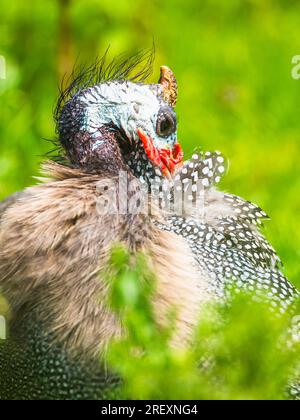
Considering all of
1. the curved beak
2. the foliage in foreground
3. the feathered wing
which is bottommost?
the foliage in foreground

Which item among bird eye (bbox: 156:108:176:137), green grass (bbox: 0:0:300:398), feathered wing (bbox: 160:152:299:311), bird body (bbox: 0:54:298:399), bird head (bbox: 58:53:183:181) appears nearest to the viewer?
bird body (bbox: 0:54:298:399)

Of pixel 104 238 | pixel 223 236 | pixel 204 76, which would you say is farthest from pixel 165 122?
pixel 204 76

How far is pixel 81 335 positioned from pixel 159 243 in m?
0.43

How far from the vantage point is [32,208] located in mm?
3820

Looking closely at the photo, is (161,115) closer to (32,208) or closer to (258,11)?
(32,208)

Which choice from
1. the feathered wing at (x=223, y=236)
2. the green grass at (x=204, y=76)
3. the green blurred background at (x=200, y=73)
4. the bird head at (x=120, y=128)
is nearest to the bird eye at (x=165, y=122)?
the bird head at (x=120, y=128)

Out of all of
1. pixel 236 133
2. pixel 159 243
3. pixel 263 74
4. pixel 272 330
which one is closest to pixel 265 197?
pixel 236 133

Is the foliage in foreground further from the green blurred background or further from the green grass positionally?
the green blurred background

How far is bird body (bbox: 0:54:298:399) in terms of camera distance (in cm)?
361

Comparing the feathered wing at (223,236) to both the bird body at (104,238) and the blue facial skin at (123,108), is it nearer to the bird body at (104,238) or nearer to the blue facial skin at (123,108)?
the bird body at (104,238)

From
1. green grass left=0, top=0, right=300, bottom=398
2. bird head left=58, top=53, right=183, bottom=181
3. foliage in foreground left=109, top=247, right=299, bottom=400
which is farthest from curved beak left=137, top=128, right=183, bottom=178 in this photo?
green grass left=0, top=0, right=300, bottom=398

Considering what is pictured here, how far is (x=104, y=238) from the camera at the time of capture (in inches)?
145

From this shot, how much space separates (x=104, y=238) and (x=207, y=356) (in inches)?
22.4

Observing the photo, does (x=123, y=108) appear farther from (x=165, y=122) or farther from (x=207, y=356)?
(x=207, y=356)
